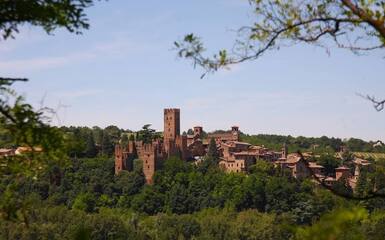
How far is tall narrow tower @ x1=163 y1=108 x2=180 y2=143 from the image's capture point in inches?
2441

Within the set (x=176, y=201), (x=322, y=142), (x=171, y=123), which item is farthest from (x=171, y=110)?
(x=322, y=142)

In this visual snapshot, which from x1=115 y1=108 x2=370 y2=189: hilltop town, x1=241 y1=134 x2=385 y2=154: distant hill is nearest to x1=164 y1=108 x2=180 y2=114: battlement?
x1=115 y1=108 x2=370 y2=189: hilltop town

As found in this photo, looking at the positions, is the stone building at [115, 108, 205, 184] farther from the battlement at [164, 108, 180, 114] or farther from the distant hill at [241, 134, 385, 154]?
the distant hill at [241, 134, 385, 154]

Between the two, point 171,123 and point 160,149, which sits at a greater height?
point 171,123

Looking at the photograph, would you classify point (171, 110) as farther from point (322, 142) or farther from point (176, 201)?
point (322, 142)

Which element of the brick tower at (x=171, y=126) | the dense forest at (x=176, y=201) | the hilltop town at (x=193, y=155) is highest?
the brick tower at (x=171, y=126)

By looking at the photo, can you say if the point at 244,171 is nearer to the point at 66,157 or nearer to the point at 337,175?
the point at 337,175

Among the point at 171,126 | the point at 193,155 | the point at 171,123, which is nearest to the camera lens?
the point at 193,155

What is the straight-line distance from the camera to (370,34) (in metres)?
3.79

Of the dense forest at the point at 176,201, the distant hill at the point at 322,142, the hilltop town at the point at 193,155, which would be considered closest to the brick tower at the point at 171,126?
the hilltop town at the point at 193,155

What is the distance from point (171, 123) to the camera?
6319 centimetres

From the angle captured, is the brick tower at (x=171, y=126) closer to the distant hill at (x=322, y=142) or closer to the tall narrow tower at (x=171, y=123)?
the tall narrow tower at (x=171, y=123)

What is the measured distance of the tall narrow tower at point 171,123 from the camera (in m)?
62.0

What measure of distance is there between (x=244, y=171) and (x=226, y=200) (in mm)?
5769
